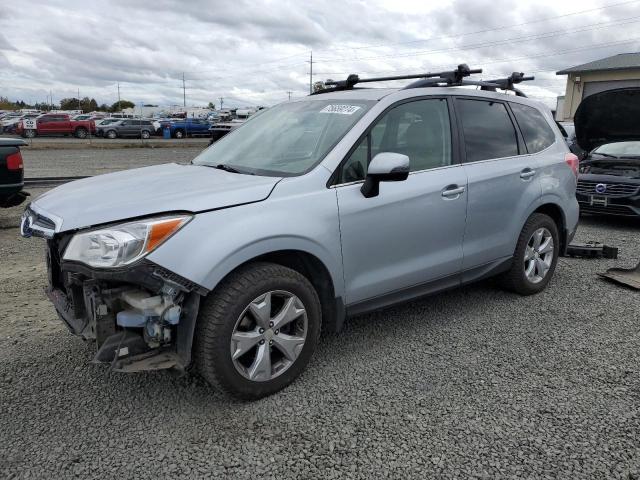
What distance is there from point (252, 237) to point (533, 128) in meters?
3.13

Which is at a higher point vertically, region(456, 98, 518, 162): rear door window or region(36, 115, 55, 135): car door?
region(456, 98, 518, 162): rear door window

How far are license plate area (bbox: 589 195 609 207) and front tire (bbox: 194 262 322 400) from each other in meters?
6.59

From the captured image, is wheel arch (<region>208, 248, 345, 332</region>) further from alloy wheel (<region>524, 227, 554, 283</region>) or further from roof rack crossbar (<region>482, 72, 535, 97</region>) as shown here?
roof rack crossbar (<region>482, 72, 535, 97</region>)

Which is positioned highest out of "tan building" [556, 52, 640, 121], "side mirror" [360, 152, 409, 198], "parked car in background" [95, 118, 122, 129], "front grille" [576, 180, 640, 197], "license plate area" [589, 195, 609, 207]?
"tan building" [556, 52, 640, 121]

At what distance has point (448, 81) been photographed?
4.24 meters

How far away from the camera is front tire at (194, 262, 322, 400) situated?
2.78m

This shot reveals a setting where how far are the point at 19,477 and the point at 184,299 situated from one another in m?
1.06

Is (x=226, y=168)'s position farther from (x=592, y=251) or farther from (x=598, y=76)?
(x=598, y=76)

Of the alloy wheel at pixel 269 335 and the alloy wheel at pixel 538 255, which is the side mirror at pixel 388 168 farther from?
the alloy wheel at pixel 538 255

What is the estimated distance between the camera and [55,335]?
3.92m

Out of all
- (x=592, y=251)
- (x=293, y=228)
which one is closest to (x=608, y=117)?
(x=592, y=251)

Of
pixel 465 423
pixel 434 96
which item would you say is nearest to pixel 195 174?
pixel 434 96

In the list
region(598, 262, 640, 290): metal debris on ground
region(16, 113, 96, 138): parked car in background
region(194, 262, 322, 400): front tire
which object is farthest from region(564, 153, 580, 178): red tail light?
region(16, 113, 96, 138): parked car in background

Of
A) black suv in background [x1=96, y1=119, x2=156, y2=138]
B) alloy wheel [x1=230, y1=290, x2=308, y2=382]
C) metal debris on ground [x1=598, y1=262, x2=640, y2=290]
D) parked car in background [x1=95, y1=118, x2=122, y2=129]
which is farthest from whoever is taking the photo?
parked car in background [x1=95, y1=118, x2=122, y2=129]
